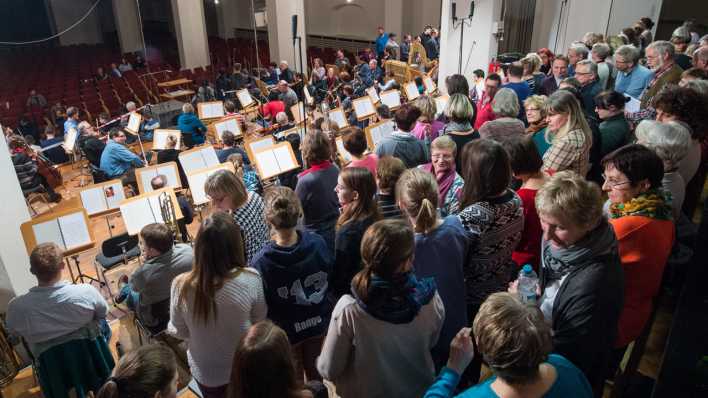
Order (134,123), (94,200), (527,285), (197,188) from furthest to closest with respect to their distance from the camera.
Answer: (134,123)
(197,188)
(94,200)
(527,285)

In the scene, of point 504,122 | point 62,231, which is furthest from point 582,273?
point 62,231

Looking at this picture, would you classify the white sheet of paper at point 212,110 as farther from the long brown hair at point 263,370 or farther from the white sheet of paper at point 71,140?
the long brown hair at point 263,370

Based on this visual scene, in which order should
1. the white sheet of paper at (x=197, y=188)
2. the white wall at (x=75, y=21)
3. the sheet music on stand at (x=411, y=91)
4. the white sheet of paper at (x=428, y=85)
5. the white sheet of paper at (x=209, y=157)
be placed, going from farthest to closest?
the white wall at (x=75, y=21)
the white sheet of paper at (x=428, y=85)
the sheet music on stand at (x=411, y=91)
the white sheet of paper at (x=209, y=157)
the white sheet of paper at (x=197, y=188)

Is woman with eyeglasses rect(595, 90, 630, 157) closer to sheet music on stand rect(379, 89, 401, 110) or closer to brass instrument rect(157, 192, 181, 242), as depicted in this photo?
brass instrument rect(157, 192, 181, 242)

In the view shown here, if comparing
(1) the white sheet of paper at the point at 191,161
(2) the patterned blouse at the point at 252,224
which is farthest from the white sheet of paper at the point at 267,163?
(2) the patterned blouse at the point at 252,224

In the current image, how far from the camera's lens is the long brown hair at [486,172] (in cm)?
218

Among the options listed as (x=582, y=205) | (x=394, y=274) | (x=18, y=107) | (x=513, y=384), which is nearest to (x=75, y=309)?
(x=394, y=274)

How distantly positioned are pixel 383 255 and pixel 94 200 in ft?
13.9

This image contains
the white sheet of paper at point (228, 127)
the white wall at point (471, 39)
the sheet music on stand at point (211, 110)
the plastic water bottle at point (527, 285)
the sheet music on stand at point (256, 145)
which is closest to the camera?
the plastic water bottle at point (527, 285)

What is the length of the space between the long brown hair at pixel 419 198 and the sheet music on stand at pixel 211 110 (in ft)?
25.4

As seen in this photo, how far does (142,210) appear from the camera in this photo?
4.27 m

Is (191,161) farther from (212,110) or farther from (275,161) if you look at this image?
(212,110)

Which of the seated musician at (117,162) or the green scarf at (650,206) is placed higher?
the green scarf at (650,206)

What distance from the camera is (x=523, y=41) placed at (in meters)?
12.8
